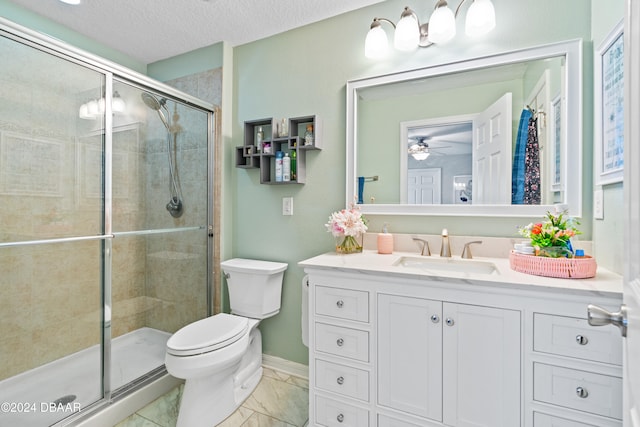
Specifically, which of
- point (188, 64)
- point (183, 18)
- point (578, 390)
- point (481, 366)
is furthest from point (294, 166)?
point (578, 390)

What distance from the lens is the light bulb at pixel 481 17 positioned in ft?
4.73

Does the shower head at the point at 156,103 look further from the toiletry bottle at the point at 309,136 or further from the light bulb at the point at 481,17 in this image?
the light bulb at the point at 481,17

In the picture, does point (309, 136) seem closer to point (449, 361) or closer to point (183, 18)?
point (183, 18)

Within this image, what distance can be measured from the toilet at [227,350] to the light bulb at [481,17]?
1694mm

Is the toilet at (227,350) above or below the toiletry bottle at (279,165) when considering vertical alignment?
below

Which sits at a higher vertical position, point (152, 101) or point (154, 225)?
point (152, 101)

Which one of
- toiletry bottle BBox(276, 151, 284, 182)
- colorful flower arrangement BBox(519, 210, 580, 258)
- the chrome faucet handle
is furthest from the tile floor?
colorful flower arrangement BBox(519, 210, 580, 258)

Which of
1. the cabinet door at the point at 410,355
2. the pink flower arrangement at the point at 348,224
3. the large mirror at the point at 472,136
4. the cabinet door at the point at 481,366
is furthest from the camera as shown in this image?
the pink flower arrangement at the point at 348,224

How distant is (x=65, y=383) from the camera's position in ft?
5.32

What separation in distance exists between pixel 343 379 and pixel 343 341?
6.8 inches

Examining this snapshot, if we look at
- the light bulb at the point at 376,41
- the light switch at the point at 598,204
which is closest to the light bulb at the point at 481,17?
the light bulb at the point at 376,41

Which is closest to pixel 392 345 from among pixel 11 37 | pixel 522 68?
pixel 522 68

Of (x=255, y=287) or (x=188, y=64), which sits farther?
(x=188, y=64)

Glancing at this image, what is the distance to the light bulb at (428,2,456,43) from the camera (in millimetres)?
1504
